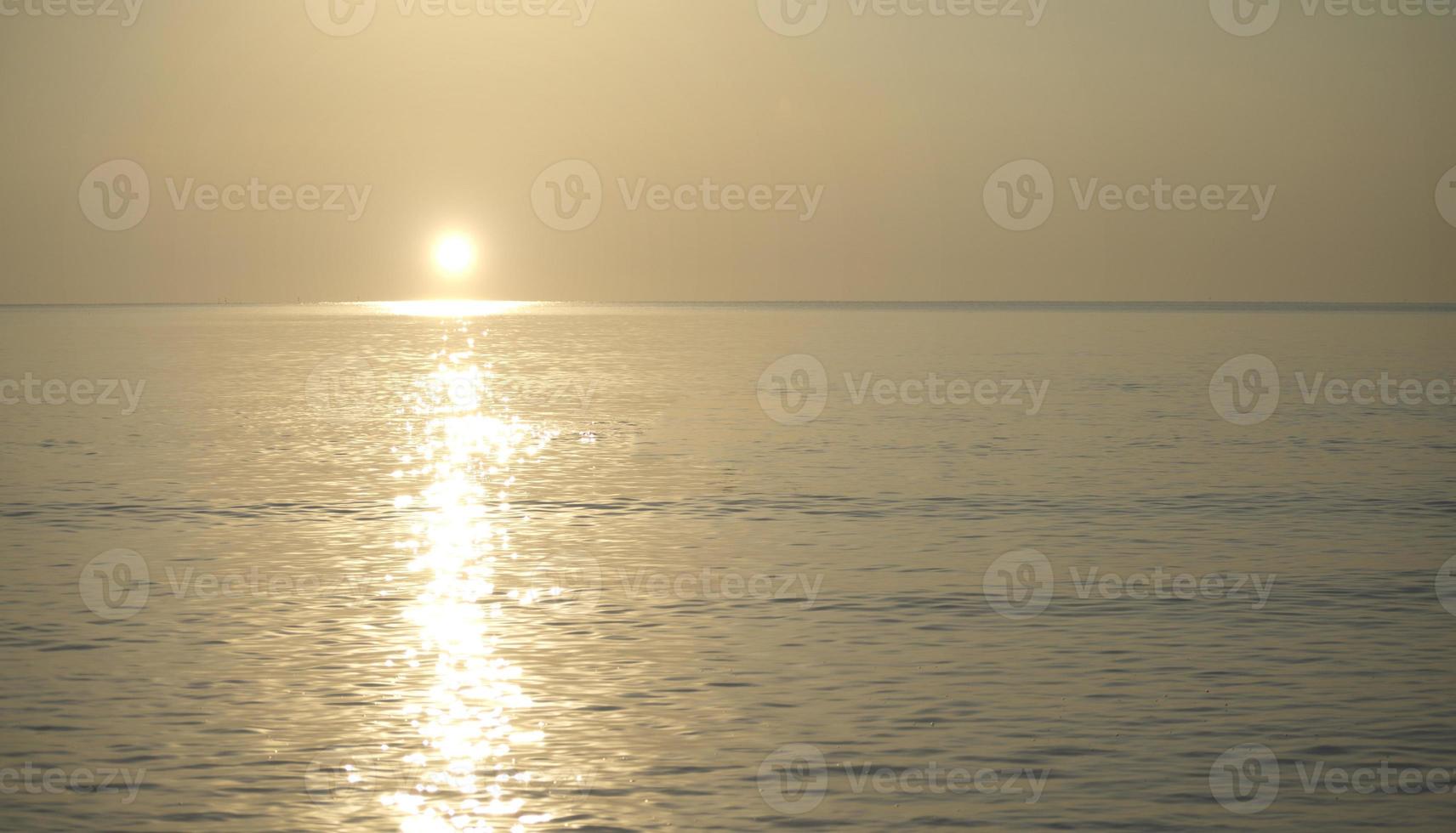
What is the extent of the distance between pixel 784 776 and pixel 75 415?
47.7 metres

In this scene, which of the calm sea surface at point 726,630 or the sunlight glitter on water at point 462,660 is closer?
the sunlight glitter on water at point 462,660

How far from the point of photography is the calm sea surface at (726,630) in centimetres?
1456

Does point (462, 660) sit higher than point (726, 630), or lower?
lower

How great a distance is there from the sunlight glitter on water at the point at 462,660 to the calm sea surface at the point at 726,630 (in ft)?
0.21

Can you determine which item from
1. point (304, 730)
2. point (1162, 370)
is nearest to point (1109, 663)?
point (304, 730)

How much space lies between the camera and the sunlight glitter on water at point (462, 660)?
14.1m

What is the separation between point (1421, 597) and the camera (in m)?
23.6

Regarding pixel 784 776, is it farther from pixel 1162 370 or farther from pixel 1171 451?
pixel 1162 370

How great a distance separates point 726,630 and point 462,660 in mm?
3413

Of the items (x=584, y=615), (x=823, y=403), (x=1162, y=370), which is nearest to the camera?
Answer: (x=584, y=615)

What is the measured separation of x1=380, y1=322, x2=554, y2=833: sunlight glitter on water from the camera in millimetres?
14055

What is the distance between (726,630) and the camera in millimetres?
21094

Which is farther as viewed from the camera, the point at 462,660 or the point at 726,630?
the point at 726,630

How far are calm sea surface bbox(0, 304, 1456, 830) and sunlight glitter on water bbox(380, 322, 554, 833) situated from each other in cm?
6
